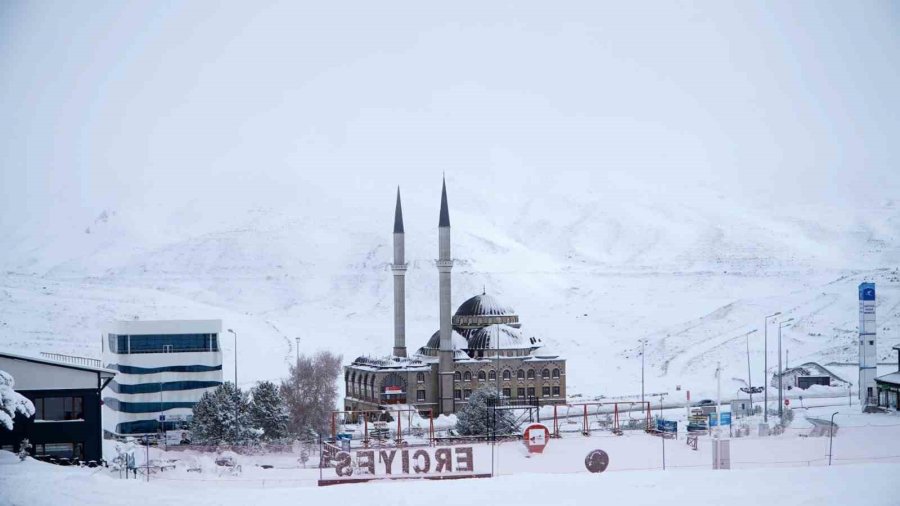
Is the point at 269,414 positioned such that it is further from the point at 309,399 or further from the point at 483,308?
the point at 483,308

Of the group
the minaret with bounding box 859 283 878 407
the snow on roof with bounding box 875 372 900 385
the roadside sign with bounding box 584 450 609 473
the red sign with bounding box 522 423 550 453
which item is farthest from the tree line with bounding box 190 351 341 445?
the minaret with bounding box 859 283 878 407

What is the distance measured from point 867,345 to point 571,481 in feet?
150

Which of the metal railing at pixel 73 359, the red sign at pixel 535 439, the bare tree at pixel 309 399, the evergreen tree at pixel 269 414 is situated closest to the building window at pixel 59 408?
the evergreen tree at pixel 269 414

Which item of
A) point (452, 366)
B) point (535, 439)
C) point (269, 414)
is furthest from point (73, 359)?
point (535, 439)

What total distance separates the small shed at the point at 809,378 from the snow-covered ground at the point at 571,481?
49258mm

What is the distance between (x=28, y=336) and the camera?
13812 centimetres

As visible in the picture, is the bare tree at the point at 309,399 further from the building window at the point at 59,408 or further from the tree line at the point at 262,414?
the building window at the point at 59,408

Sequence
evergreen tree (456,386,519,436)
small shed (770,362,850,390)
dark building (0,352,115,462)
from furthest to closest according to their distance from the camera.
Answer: small shed (770,362,850,390) < evergreen tree (456,386,519,436) < dark building (0,352,115,462)

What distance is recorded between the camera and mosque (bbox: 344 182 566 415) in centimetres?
9225

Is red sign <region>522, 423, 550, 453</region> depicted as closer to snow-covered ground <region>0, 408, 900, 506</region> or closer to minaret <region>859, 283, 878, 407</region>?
snow-covered ground <region>0, 408, 900, 506</region>

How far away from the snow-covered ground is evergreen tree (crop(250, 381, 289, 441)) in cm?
1500

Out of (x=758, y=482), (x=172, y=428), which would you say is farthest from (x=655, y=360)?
(x=758, y=482)

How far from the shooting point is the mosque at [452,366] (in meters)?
92.2

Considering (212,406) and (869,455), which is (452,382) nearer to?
(212,406)
